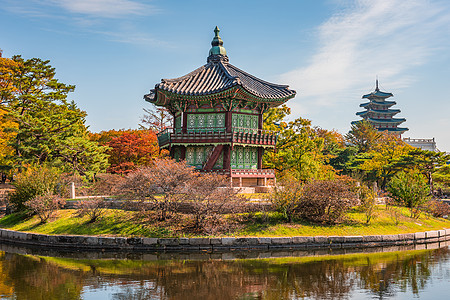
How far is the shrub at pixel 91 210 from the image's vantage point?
25.9 m

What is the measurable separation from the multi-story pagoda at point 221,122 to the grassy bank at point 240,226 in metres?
9.47

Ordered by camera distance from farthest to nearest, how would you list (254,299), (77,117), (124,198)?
(77,117)
(124,198)
(254,299)

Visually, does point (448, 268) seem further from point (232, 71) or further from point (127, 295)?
point (232, 71)

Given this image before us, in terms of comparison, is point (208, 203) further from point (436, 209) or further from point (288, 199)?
point (436, 209)

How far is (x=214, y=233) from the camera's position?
78.0ft

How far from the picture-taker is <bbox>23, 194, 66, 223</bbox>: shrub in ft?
88.1

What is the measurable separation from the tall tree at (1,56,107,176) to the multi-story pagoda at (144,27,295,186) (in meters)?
9.76

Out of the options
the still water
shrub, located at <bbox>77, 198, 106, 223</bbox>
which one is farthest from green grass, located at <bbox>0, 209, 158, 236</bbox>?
the still water

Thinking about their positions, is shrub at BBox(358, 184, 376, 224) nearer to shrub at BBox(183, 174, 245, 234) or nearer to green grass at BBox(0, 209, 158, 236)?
shrub at BBox(183, 174, 245, 234)

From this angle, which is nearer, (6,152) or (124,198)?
(124,198)

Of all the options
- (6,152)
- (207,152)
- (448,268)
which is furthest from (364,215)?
(6,152)

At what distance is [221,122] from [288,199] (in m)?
12.4

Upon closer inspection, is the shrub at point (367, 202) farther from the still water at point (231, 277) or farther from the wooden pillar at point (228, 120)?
the wooden pillar at point (228, 120)

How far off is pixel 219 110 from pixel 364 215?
14967 mm
